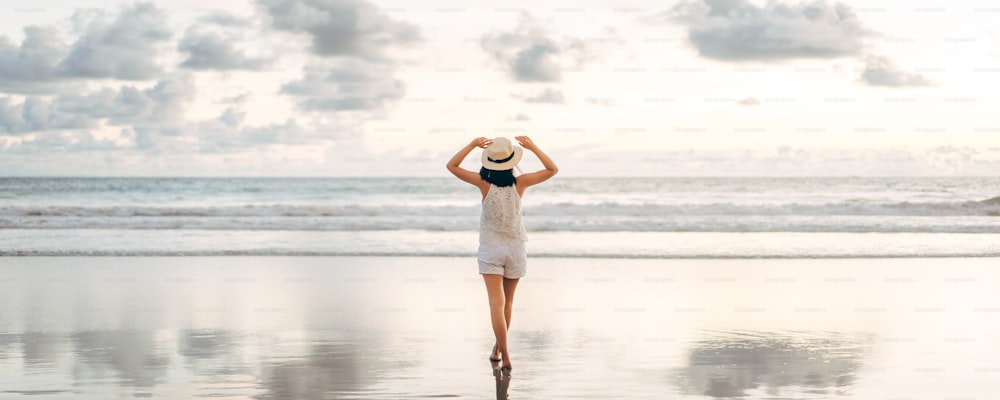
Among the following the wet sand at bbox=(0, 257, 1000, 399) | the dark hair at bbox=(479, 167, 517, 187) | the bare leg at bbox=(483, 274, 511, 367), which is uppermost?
the dark hair at bbox=(479, 167, 517, 187)

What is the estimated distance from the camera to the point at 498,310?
19.8ft

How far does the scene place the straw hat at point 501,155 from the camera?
228 inches

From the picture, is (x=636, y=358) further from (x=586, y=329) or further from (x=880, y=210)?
(x=880, y=210)

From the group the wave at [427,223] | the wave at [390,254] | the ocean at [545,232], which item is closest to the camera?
the wave at [390,254]

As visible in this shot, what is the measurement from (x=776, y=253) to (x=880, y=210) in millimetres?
15325

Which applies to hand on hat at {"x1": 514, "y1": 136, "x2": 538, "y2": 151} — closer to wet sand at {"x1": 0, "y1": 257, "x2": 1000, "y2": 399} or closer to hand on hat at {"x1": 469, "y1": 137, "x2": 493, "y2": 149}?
hand on hat at {"x1": 469, "y1": 137, "x2": 493, "y2": 149}

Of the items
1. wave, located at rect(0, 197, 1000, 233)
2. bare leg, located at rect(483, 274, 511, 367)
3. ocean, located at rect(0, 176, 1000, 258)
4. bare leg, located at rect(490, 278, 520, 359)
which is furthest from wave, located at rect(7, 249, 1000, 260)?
bare leg, located at rect(483, 274, 511, 367)

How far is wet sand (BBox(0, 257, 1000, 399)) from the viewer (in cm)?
566

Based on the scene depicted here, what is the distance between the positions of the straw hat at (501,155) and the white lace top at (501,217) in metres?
0.17

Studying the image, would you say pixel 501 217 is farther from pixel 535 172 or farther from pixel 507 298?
pixel 507 298

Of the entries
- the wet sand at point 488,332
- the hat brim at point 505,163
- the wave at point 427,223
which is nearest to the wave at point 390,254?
the wet sand at point 488,332

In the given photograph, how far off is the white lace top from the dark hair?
0.03 m

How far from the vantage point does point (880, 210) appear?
91.2ft

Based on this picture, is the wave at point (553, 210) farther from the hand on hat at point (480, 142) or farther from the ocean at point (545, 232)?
the hand on hat at point (480, 142)
